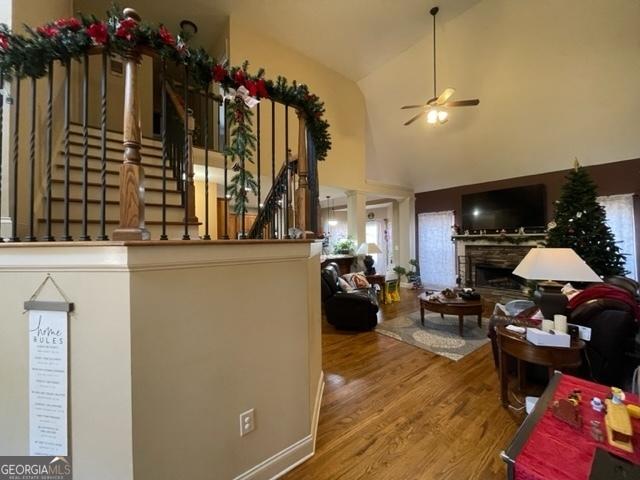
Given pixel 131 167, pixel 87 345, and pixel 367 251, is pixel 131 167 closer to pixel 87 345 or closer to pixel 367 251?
pixel 87 345

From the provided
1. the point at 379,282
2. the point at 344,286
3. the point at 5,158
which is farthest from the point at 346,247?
the point at 5,158

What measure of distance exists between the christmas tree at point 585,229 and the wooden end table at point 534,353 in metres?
3.04

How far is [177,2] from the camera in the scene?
14.4 ft

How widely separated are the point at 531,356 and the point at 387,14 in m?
5.15

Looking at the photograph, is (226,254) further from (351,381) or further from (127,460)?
(351,381)

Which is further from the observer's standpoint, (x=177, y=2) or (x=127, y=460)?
(x=177, y=2)

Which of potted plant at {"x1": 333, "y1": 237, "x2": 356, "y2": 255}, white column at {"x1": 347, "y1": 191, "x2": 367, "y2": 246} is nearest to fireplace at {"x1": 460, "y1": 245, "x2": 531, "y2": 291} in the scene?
white column at {"x1": 347, "y1": 191, "x2": 367, "y2": 246}

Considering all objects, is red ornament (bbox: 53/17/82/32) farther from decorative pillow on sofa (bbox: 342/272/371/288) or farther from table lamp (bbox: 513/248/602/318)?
decorative pillow on sofa (bbox: 342/272/371/288)

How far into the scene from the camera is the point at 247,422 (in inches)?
59.5

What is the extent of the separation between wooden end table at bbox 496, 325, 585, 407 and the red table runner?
75 centimetres

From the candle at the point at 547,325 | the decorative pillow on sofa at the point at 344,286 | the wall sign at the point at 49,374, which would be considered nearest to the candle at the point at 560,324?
the candle at the point at 547,325

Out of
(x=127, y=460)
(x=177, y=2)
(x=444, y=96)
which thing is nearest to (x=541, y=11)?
(x=444, y=96)

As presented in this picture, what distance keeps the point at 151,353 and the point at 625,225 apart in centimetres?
722

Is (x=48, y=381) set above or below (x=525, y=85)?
below
